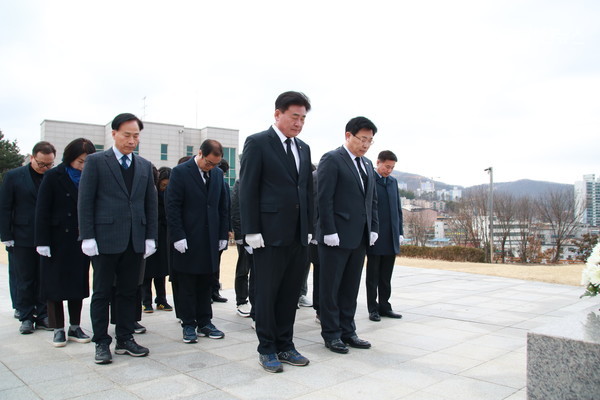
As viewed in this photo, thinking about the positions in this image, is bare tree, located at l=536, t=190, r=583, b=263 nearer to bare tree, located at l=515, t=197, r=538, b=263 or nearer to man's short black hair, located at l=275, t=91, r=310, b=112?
bare tree, located at l=515, t=197, r=538, b=263

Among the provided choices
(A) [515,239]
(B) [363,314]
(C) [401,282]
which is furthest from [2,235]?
(A) [515,239]

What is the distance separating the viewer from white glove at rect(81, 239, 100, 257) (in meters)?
3.94

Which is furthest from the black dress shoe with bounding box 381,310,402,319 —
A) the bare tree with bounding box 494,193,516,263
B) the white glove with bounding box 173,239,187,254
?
the bare tree with bounding box 494,193,516,263

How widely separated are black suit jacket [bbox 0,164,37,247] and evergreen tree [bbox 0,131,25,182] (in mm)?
32925

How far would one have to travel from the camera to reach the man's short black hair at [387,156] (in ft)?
19.6

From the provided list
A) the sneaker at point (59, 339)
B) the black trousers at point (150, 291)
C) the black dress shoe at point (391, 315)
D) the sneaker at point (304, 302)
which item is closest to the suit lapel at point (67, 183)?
the sneaker at point (59, 339)

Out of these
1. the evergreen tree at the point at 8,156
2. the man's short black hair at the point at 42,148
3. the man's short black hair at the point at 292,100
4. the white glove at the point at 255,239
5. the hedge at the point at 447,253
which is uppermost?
the evergreen tree at the point at 8,156

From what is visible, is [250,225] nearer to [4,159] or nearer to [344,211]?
[344,211]

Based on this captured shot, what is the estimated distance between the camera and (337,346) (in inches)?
167

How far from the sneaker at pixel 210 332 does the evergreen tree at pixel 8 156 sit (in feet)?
114

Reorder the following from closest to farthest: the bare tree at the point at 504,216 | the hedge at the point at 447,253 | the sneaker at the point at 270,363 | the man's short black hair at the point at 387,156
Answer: the sneaker at the point at 270,363 < the man's short black hair at the point at 387,156 < the hedge at the point at 447,253 < the bare tree at the point at 504,216

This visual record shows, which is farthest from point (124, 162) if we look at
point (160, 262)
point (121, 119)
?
point (160, 262)

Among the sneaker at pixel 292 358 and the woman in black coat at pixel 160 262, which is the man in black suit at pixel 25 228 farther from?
the sneaker at pixel 292 358

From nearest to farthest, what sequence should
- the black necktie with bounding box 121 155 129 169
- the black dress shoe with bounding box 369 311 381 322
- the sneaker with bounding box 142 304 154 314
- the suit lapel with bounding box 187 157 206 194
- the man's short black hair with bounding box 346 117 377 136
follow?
the black necktie with bounding box 121 155 129 169, the man's short black hair with bounding box 346 117 377 136, the suit lapel with bounding box 187 157 206 194, the black dress shoe with bounding box 369 311 381 322, the sneaker with bounding box 142 304 154 314
